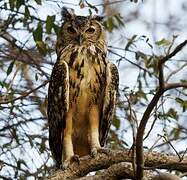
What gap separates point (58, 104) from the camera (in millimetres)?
4527

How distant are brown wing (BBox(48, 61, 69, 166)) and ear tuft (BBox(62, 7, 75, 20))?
0.62 m

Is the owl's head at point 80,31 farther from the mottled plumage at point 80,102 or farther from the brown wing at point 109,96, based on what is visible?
the brown wing at point 109,96

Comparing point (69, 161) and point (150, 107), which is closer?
point (150, 107)

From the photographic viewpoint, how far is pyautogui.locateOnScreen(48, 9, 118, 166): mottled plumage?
4520 mm

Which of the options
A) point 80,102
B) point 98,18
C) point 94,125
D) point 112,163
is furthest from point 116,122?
point 112,163

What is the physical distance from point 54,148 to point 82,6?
1205mm

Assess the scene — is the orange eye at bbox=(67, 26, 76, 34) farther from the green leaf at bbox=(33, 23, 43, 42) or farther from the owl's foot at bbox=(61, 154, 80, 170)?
the owl's foot at bbox=(61, 154, 80, 170)

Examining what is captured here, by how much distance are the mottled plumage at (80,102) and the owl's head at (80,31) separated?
0.72ft

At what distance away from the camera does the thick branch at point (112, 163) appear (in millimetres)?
3100

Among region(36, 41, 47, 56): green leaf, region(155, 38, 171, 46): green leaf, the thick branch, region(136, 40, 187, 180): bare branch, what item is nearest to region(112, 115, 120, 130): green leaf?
region(36, 41, 47, 56): green leaf

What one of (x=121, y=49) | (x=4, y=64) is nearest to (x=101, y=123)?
(x=121, y=49)

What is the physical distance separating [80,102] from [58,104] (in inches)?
6.1

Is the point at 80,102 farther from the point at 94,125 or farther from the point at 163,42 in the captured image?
the point at 163,42

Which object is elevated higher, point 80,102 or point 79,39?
point 79,39
